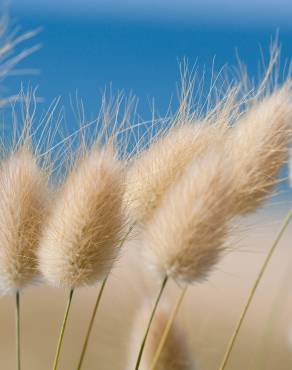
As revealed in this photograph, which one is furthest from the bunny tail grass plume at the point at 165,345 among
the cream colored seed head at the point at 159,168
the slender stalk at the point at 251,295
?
the cream colored seed head at the point at 159,168

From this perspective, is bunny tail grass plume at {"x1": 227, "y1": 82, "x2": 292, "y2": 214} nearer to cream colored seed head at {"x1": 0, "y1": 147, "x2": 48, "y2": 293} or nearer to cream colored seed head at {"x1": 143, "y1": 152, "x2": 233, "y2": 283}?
cream colored seed head at {"x1": 143, "y1": 152, "x2": 233, "y2": 283}

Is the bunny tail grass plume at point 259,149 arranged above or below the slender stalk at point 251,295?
above

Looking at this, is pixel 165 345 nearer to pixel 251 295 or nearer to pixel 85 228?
pixel 251 295

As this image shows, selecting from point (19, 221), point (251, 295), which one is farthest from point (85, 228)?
point (251, 295)

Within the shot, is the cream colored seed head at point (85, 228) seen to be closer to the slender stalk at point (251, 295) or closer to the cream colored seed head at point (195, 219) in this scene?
the cream colored seed head at point (195, 219)

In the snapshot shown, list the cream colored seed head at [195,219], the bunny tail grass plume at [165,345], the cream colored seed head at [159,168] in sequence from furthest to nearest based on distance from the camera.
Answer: the bunny tail grass plume at [165,345] → the cream colored seed head at [159,168] → the cream colored seed head at [195,219]

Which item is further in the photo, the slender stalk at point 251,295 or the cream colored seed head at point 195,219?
the slender stalk at point 251,295

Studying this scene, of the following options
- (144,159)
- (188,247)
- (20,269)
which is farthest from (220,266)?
(20,269)
